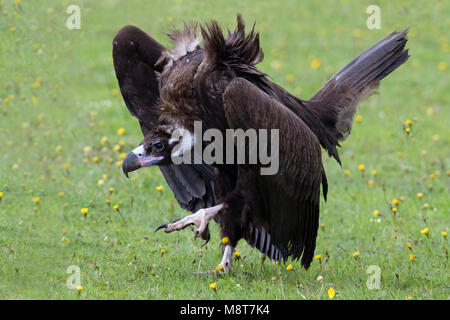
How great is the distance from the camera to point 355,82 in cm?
655

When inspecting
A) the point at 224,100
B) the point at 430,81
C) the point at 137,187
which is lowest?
the point at 137,187

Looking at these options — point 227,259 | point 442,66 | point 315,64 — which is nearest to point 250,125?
point 227,259

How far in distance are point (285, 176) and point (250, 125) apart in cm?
55

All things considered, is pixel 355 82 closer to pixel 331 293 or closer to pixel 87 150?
pixel 331 293

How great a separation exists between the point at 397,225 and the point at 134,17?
6935mm

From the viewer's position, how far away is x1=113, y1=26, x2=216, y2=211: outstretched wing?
20.9 feet

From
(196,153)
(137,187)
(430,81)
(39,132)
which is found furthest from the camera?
(430,81)

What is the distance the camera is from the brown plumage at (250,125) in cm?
529

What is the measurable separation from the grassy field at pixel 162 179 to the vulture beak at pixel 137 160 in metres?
0.88

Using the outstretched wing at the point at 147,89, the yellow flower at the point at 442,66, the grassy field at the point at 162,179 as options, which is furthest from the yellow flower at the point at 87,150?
the yellow flower at the point at 442,66

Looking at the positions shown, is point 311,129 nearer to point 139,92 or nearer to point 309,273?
point 309,273

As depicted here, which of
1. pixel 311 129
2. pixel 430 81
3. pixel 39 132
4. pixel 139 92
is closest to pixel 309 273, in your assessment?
pixel 311 129

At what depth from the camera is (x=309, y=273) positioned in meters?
5.93

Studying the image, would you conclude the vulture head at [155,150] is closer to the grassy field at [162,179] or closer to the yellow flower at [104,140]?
the grassy field at [162,179]
